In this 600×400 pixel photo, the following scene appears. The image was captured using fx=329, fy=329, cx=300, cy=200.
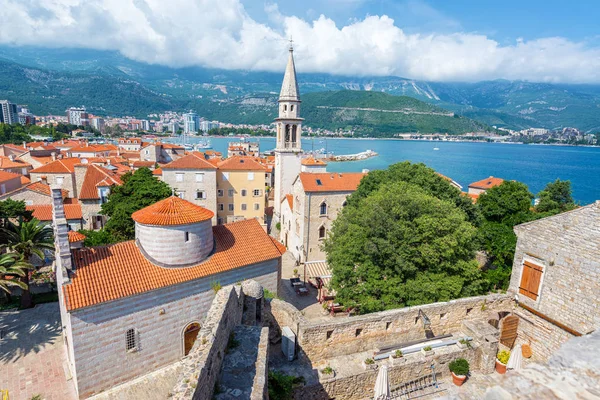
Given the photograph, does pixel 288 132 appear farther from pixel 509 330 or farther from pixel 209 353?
pixel 209 353

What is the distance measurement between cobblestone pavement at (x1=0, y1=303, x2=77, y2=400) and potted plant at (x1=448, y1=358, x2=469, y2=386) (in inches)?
564

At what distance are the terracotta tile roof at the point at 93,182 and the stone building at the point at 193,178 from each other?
5529 millimetres

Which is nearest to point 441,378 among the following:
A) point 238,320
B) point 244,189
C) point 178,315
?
point 238,320

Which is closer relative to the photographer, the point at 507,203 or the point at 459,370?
the point at 459,370

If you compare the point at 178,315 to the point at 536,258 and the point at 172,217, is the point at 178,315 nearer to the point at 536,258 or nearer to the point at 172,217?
the point at 172,217

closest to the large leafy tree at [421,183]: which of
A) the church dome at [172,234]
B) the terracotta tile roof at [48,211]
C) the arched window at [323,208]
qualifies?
the arched window at [323,208]

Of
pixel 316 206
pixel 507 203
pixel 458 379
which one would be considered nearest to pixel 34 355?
pixel 458 379

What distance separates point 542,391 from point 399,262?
13822mm

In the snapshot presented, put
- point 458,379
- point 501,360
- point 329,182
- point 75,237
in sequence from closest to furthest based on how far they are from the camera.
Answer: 1. point 458,379
2. point 501,360
3. point 75,237
4. point 329,182

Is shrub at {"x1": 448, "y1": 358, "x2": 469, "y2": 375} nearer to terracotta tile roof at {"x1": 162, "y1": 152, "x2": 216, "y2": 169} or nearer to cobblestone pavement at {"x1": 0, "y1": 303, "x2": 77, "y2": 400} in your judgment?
cobblestone pavement at {"x1": 0, "y1": 303, "x2": 77, "y2": 400}

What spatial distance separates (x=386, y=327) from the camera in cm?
1301

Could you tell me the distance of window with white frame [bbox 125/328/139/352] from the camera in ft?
42.3

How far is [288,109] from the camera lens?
34344 mm

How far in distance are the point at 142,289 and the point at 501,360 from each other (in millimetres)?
14539
